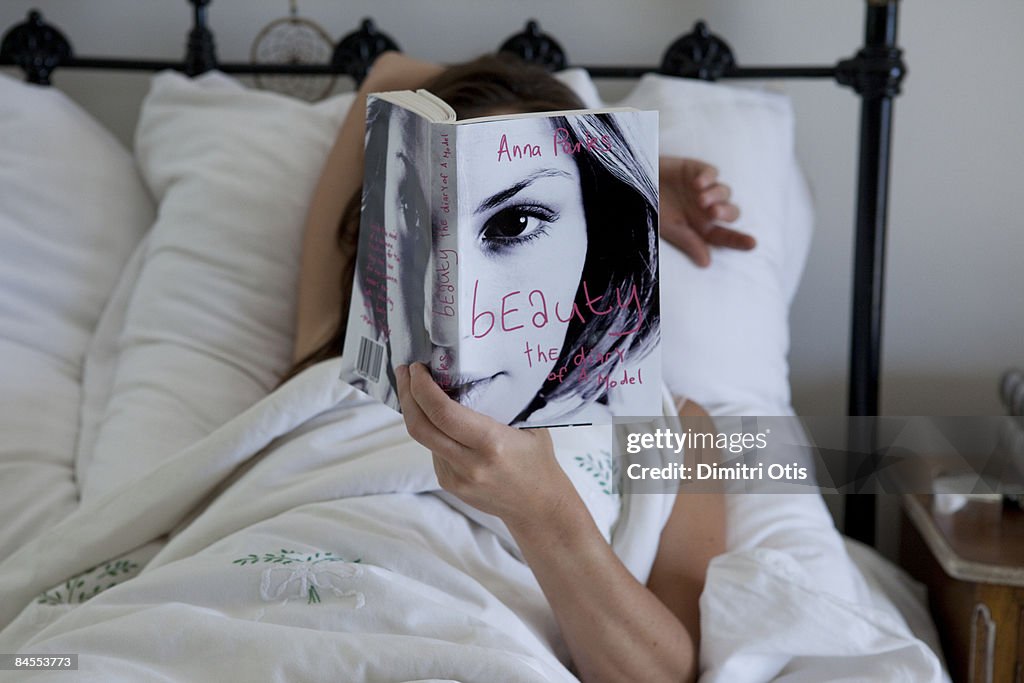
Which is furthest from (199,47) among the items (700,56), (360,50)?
(700,56)

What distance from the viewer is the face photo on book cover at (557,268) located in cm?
65

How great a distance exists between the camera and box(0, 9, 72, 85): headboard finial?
149cm

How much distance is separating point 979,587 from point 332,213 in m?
0.89

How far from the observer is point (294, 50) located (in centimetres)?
158

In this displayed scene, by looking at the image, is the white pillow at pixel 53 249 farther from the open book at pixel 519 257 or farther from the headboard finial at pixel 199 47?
the open book at pixel 519 257

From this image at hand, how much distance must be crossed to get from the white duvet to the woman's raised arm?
0.27 m

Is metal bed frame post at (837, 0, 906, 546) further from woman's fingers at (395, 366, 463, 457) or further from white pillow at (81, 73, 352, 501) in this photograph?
woman's fingers at (395, 366, 463, 457)

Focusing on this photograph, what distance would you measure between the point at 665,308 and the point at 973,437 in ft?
1.90

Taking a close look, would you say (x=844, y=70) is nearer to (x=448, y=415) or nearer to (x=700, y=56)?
(x=700, y=56)

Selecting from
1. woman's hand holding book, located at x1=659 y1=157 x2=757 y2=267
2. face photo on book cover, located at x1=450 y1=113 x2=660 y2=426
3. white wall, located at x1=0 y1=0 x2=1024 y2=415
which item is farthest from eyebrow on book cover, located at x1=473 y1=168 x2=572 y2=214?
white wall, located at x1=0 y1=0 x2=1024 y2=415

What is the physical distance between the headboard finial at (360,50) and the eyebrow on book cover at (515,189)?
93 centimetres

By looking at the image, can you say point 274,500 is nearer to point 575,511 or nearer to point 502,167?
point 575,511

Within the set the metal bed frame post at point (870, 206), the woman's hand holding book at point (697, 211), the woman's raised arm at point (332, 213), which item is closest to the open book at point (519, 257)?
the woman's raised arm at point (332, 213)

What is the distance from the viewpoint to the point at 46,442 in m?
1.14
